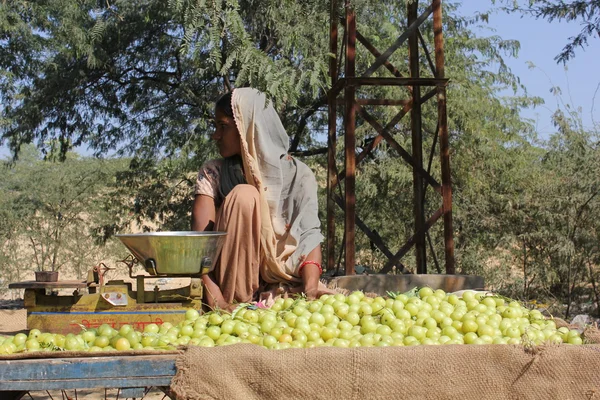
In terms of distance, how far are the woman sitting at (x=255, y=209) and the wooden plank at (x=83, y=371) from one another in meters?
1.44

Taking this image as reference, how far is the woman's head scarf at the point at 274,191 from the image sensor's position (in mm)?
3957

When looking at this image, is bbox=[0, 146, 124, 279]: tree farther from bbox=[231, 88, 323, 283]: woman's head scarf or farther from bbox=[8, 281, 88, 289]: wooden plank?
bbox=[8, 281, 88, 289]: wooden plank

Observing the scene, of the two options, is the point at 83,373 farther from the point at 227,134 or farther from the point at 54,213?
the point at 54,213

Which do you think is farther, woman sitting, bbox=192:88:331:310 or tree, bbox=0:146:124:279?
tree, bbox=0:146:124:279

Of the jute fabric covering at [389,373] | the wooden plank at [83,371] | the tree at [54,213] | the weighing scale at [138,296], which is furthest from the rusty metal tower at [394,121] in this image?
the tree at [54,213]

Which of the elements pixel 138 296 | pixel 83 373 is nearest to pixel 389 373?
pixel 83 373

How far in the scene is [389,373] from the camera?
86.8 inches

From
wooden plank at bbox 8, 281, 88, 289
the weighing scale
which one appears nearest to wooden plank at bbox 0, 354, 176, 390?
the weighing scale

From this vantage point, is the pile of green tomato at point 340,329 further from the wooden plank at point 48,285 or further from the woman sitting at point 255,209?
the woman sitting at point 255,209

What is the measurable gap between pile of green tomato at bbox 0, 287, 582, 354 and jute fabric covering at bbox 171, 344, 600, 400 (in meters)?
0.13

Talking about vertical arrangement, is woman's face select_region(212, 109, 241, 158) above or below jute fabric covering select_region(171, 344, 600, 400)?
above

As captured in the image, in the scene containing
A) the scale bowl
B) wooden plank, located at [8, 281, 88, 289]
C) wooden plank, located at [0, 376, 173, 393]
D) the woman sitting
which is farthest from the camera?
the woman sitting

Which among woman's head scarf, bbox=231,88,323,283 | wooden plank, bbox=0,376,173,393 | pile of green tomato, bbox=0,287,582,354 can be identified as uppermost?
woman's head scarf, bbox=231,88,323,283

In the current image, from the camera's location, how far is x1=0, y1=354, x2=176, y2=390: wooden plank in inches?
84.7
